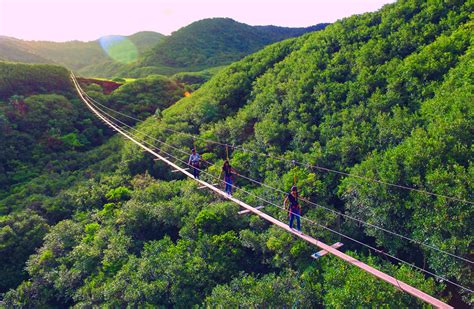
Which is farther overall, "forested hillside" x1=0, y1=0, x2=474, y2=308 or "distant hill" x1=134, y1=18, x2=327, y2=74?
"distant hill" x1=134, y1=18, x2=327, y2=74

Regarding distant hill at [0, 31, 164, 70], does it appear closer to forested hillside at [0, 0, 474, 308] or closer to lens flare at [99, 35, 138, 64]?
lens flare at [99, 35, 138, 64]

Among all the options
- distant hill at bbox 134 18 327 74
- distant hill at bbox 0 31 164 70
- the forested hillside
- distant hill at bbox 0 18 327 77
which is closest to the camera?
the forested hillside

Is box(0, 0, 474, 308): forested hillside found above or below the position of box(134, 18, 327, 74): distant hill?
below

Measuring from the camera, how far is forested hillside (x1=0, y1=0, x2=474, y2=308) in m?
13.6

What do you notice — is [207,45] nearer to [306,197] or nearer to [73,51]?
[73,51]

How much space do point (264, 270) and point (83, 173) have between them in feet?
67.3

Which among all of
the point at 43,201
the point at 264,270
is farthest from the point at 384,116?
the point at 43,201

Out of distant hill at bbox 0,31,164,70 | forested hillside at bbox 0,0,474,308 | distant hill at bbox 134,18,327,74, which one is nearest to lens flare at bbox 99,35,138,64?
distant hill at bbox 0,31,164,70

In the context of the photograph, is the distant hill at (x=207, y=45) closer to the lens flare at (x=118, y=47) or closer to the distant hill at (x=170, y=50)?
the distant hill at (x=170, y=50)

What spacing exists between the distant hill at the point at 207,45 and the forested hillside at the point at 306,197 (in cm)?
5475

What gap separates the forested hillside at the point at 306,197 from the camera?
13617 mm

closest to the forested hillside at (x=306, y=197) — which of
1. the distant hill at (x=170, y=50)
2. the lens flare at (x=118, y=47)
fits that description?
the distant hill at (x=170, y=50)

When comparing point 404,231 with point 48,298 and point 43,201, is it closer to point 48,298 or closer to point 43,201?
point 48,298

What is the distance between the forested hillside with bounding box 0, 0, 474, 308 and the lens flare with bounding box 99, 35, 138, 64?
367ft
